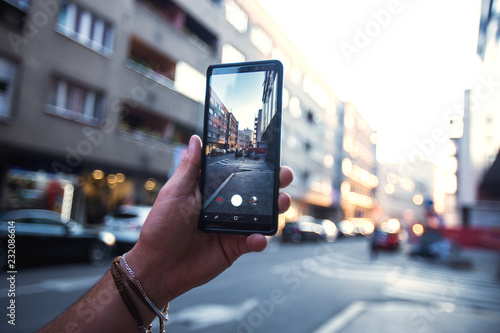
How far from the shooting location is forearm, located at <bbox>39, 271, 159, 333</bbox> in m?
1.31

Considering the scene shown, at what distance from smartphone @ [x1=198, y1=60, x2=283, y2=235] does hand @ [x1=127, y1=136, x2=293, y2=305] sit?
0.18 ft

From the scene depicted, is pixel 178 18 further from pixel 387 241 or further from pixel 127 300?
pixel 127 300

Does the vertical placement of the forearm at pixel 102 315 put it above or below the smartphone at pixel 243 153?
below

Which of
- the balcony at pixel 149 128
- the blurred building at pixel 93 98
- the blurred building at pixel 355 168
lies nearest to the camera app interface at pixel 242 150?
the blurred building at pixel 93 98

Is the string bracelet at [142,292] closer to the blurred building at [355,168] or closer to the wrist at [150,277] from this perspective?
the wrist at [150,277]

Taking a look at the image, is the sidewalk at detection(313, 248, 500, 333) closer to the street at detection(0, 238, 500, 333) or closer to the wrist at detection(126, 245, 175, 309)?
the street at detection(0, 238, 500, 333)

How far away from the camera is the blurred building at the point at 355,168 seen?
51375 millimetres

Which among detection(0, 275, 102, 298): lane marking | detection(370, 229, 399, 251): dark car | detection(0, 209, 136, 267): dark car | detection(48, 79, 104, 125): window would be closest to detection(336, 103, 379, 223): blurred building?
detection(370, 229, 399, 251): dark car

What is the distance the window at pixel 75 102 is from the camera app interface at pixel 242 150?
12.6 m

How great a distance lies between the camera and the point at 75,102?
1288 centimetres

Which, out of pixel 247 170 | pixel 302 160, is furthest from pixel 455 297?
pixel 302 160

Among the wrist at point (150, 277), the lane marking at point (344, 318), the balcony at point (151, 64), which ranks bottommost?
the lane marking at point (344, 318)

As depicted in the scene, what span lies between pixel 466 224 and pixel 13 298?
4196cm

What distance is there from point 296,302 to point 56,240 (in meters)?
6.26
